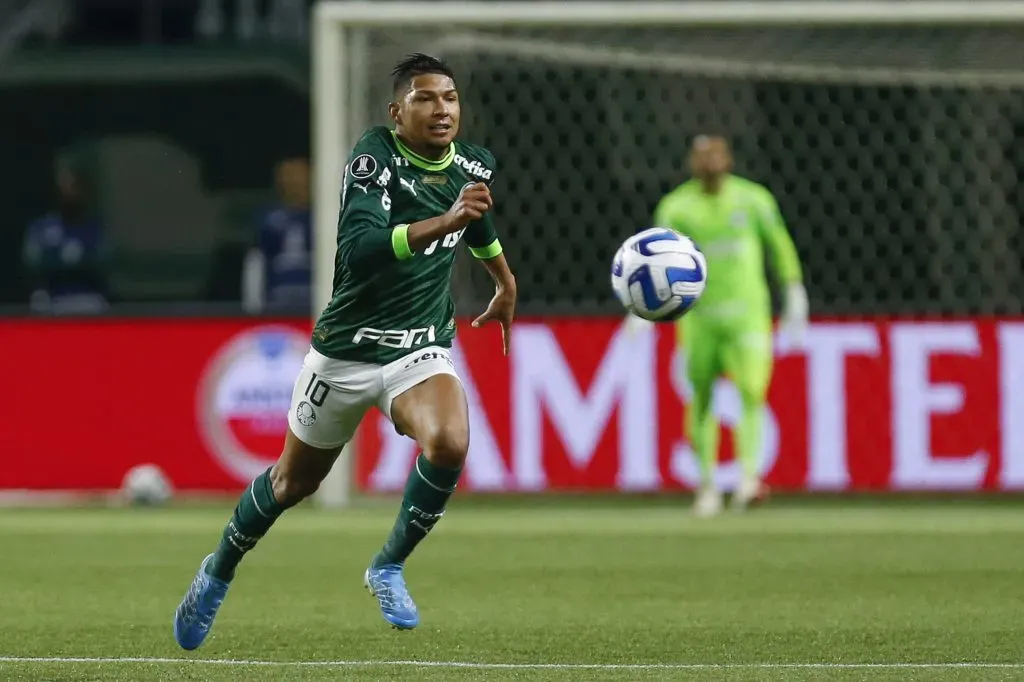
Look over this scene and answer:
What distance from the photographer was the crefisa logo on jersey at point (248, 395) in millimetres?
12898

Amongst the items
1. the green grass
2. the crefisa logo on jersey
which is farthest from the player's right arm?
the crefisa logo on jersey

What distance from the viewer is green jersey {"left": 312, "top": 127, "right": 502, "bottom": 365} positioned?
20.6ft

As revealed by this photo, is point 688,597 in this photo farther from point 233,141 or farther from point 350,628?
point 233,141

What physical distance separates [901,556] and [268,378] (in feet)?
16.1

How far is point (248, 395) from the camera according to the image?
508 inches

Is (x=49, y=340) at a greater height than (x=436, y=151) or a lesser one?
lesser

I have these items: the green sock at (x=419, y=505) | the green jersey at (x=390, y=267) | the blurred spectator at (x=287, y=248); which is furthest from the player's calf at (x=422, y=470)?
the blurred spectator at (x=287, y=248)

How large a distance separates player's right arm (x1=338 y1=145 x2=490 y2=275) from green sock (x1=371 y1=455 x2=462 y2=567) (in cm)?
68

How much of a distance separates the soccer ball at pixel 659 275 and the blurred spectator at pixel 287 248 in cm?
596

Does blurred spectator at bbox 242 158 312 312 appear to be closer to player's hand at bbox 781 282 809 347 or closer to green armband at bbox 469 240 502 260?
player's hand at bbox 781 282 809 347

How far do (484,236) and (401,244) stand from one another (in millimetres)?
801

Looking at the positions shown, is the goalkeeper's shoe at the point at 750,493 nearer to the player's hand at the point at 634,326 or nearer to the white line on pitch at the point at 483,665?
the player's hand at the point at 634,326

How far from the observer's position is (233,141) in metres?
15.3

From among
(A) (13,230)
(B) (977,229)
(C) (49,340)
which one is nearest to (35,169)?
(A) (13,230)
